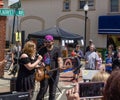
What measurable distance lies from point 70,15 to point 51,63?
28599 millimetres

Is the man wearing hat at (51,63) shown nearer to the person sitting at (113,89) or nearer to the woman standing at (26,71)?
the woman standing at (26,71)

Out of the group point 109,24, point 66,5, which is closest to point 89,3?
point 66,5

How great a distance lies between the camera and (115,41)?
116 feet

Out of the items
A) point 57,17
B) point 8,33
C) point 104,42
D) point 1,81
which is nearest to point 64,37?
point 1,81

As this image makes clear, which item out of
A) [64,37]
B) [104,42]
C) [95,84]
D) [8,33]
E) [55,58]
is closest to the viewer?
[95,84]

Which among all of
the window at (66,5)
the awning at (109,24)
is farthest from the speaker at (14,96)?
the window at (66,5)

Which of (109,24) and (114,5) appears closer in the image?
(109,24)

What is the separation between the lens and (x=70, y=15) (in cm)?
3716

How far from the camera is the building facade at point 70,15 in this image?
1388 inches

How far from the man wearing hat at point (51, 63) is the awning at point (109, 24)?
25.6 m

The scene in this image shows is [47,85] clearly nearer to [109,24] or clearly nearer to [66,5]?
[109,24]

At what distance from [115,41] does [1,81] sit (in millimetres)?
21938

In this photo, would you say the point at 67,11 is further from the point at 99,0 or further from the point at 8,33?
the point at 8,33

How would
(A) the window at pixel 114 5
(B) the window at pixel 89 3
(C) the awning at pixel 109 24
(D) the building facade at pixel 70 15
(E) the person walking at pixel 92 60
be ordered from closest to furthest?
1. (E) the person walking at pixel 92 60
2. (C) the awning at pixel 109 24
3. (A) the window at pixel 114 5
4. (D) the building facade at pixel 70 15
5. (B) the window at pixel 89 3
